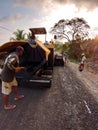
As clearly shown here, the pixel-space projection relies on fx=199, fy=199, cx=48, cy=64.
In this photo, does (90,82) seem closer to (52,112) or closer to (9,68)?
(52,112)

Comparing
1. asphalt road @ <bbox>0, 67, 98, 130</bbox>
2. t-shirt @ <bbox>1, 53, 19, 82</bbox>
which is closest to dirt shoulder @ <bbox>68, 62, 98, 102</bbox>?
asphalt road @ <bbox>0, 67, 98, 130</bbox>

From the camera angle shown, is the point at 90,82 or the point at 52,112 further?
the point at 90,82

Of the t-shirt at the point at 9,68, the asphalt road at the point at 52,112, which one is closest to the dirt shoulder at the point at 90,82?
the asphalt road at the point at 52,112

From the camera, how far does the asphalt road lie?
4.92 meters

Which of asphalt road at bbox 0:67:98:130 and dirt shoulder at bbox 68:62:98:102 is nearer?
asphalt road at bbox 0:67:98:130

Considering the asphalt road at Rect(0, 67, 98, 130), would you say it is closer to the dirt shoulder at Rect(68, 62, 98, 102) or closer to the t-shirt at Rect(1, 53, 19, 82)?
the dirt shoulder at Rect(68, 62, 98, 102)

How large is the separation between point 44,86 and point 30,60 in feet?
5.08

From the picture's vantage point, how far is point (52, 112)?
5820 mm

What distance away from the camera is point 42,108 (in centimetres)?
616

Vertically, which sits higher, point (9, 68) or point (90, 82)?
point (9, 68)

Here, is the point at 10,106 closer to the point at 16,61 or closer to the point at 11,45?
the point at 16,61

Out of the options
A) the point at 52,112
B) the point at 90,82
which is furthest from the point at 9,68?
the point at 90,82

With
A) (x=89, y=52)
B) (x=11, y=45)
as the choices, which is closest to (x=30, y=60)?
(x=11, y=45)

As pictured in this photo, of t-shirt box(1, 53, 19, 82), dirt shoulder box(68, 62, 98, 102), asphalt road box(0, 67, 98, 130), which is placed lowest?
dirt shoulder box(68, 62, 98, 102)
